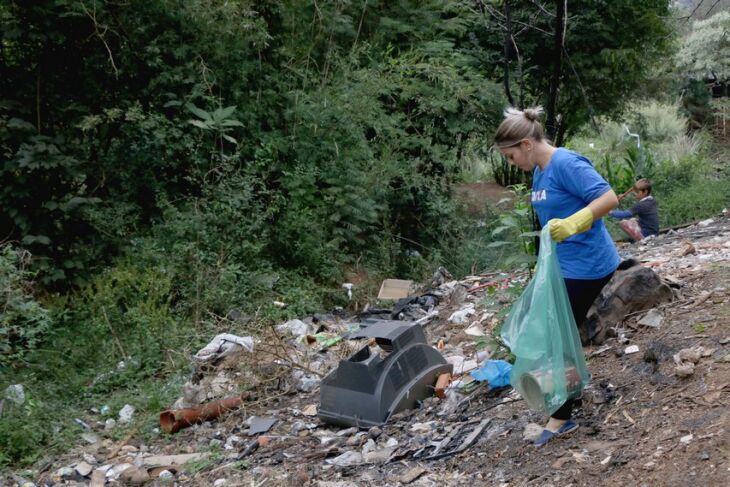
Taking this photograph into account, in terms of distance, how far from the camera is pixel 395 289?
902 cm

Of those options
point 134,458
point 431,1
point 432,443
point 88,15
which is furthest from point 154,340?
point 431,1

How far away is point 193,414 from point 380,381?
1.52 metres

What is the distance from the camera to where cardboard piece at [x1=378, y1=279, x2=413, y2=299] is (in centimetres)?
892

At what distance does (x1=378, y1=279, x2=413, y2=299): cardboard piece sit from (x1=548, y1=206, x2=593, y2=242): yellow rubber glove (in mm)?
5355

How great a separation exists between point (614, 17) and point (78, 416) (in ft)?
34.6

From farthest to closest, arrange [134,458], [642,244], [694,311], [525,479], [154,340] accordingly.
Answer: [642,244] < [154,340] < [134,458] < [694,311] < [525,479]

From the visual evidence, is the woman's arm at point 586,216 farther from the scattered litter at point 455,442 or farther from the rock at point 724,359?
the scattered litter at point 455,442

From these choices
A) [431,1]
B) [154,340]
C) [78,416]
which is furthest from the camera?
[431,1]

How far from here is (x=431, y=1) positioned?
11344mm

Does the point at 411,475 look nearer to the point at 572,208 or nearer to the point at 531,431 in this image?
the point at 531,431

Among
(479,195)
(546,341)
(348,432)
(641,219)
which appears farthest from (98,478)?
(479,195)

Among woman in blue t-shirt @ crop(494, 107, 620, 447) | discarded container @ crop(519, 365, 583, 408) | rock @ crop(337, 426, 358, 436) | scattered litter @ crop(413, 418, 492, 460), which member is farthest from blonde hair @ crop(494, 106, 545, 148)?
rock @ crop(337, 426, 358, 436)

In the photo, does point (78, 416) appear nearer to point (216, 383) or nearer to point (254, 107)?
point (216, 383)

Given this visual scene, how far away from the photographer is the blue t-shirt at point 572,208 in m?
3.54
